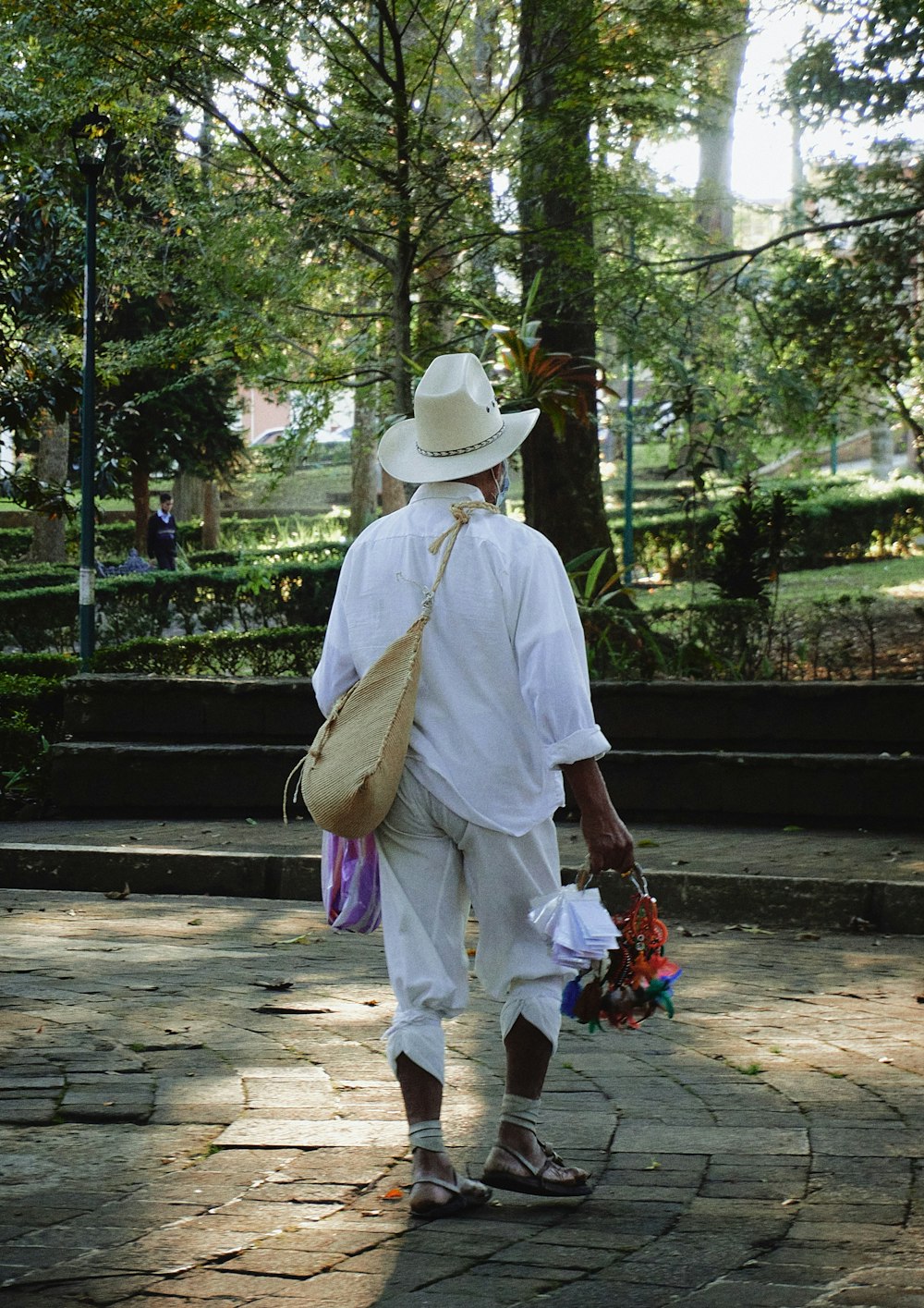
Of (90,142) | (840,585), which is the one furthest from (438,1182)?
(840,585)

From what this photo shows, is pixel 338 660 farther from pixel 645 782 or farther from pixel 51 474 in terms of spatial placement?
pixel 51 474

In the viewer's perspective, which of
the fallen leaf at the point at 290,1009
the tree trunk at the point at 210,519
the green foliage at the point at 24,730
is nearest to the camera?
the fallen leaf at the point at 290,1009

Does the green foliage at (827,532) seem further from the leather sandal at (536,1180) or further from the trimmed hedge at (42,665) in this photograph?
the leather sandal at (536,1180)

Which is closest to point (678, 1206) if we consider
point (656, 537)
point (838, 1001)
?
point (838, 1001)

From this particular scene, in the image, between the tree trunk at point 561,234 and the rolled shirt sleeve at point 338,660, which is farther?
the tree trunk at point 561,234

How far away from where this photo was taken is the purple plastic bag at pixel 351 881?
3949 millimetres

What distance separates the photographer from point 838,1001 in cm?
564

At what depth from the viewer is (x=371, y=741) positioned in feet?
11.8

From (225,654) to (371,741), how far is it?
7.97 m

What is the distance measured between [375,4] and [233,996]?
8.01 meters

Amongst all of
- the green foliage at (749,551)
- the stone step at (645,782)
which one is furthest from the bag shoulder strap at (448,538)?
the green foliage at (749,551)

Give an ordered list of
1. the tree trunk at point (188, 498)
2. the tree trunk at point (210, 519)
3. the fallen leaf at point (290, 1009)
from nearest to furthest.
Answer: the fallen leaf at point (290, 1009)
the tree trunk at point (210, 519)
the tree trunk at point (188, 498)

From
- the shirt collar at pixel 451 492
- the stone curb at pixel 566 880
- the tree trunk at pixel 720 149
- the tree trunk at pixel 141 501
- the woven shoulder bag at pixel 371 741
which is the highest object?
the tree trunk at pixel 720 149

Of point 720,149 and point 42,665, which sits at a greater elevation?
point 720,149
